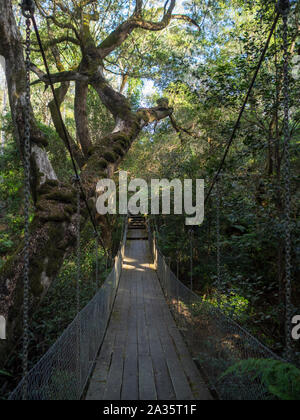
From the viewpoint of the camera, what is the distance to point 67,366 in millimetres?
2113

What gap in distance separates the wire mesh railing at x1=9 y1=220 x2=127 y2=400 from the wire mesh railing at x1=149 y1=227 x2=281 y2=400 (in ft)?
3.16

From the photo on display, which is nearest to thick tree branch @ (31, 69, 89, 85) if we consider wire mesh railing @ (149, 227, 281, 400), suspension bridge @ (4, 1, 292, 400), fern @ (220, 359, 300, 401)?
suspension bridge @ (4, 1, 292, 400)

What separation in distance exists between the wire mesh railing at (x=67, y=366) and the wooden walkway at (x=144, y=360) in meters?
0.21

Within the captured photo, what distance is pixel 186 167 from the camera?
6.73 m

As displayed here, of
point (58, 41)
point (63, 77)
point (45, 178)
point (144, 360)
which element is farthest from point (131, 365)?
point (58, 41)

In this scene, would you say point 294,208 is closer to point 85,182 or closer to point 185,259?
point 85,182

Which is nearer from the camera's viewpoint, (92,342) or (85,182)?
(92,342)

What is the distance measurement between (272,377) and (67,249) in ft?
7.60

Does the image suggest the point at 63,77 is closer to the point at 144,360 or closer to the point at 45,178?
the point at 45,178

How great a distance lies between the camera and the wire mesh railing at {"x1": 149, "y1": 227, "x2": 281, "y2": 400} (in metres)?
1.79

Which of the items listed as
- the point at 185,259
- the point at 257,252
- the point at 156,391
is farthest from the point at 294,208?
the point at 185,259

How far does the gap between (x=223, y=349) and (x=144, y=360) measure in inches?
50.6

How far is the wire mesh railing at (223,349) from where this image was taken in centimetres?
179
